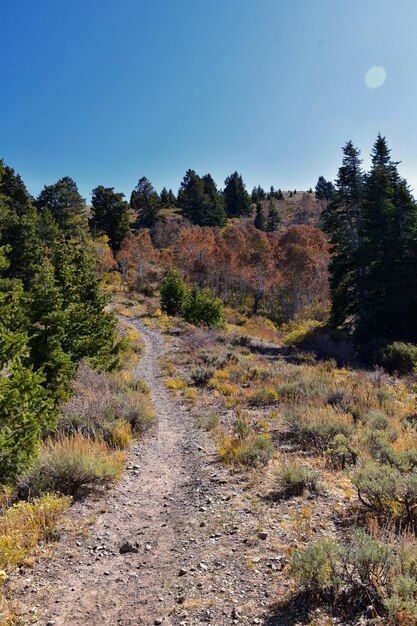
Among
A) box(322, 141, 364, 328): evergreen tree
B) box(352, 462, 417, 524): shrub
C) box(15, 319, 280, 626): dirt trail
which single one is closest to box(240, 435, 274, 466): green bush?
box(15, 319, 280, 626): dirt trail

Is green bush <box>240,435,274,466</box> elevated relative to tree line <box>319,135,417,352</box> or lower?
lower

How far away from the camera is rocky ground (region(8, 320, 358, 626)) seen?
3.81 meters

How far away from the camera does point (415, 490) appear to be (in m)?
4.91

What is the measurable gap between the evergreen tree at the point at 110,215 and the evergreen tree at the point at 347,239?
143 feet

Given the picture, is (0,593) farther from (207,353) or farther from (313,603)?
(207,353)

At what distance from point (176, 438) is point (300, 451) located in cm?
352

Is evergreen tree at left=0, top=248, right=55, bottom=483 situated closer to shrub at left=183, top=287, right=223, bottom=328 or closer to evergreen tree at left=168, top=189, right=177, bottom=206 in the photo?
shrub at left=183, top=287, right=223, bottom=328

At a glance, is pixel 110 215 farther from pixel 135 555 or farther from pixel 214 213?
pixel 135 555

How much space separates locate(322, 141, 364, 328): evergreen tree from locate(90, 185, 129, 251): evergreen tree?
143 ft

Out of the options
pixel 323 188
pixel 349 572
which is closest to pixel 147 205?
pixel 323 188

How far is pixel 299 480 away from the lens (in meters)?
6.20

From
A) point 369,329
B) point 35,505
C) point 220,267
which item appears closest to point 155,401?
point 35,505

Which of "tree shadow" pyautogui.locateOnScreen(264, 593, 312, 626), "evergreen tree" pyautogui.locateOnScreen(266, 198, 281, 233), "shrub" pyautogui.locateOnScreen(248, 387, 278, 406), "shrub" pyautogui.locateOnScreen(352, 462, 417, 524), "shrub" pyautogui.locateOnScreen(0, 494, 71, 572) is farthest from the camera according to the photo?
"evergreen tree" pyautogui.locateOnScreen(266, 198, 281, 233)

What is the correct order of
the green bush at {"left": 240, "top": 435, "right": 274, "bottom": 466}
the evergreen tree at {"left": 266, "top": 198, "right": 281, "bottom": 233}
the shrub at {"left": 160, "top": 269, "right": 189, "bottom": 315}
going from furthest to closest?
the evergreen tree at {"left": 266, "top": 198, "right": 281, "bottom": 233}, the shrub at {"left": 160, "top": 269, "right": 189, "bottom": 315}, the green bush at {"left": 240, "top": 435, "right": 274, "bottom": 466}
